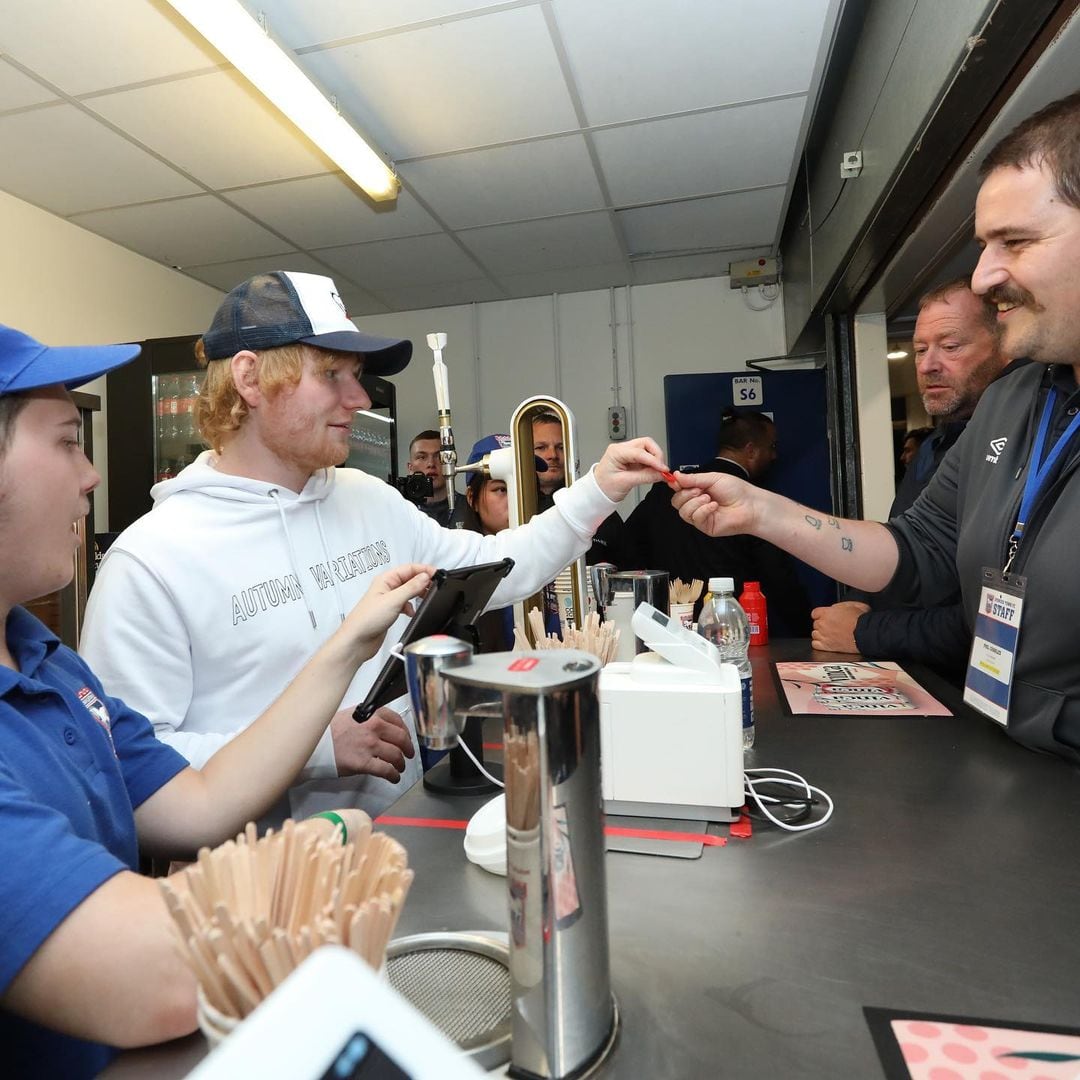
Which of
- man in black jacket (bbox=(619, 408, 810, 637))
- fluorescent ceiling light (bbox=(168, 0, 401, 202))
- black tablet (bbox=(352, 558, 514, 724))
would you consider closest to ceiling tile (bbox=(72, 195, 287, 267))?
fluorescent ceiling light (bbox=(168, 0, 401, 202))

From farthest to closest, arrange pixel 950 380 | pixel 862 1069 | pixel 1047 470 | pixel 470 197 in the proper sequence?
pixel 470 197 → pixel 950 380 → pixel 1047 470 → pixel 862 1069

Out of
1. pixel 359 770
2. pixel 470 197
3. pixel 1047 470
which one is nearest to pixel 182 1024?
pixel 359 770

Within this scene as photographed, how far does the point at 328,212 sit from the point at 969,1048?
13.5ft

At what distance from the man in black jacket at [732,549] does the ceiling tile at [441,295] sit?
2158mm

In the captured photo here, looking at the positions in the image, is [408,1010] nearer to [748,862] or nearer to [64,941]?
[64,941]

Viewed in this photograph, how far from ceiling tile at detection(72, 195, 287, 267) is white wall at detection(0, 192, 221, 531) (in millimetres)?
117

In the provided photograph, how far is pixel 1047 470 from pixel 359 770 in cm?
125

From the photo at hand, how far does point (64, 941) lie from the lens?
563mm

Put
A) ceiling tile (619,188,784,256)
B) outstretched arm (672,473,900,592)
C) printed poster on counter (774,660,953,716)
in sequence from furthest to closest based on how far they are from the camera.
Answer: ceiling tile (619,188,784,256)
outstretched arm (672,473,900,592)
printed poster on counter (774,660,953,716)

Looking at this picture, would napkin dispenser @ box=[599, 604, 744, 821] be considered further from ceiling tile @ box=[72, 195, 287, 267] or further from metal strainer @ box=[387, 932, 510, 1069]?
ceiling tile @ box=[72, 195, 287, 267]

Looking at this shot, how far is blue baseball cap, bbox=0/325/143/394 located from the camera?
81 cm

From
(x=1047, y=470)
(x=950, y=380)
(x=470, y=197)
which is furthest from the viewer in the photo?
(x=470, y=197)

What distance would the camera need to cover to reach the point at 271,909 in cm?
43

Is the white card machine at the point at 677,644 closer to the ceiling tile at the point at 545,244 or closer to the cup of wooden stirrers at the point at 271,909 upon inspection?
the cup of wooden stirrers at the point at 271,909
